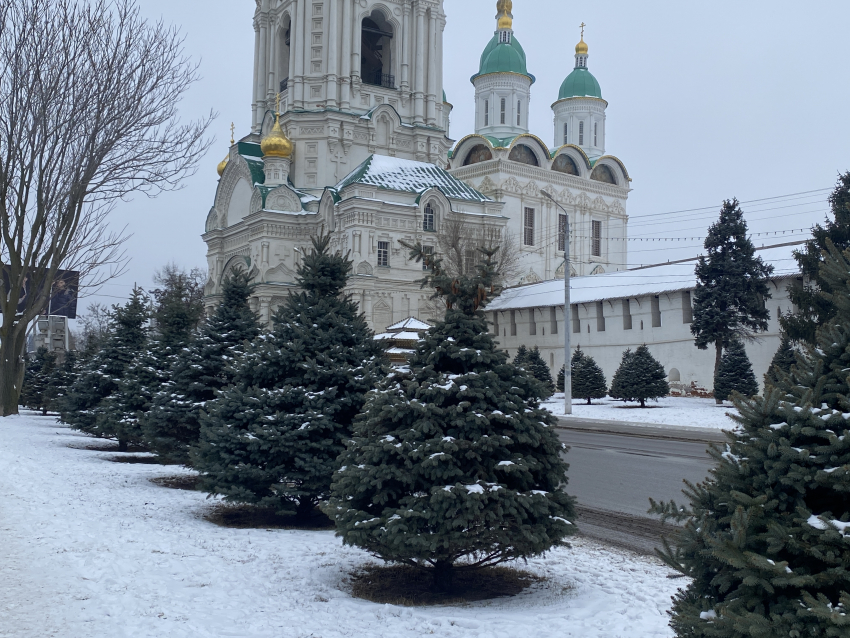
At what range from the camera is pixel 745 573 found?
324 centimetres

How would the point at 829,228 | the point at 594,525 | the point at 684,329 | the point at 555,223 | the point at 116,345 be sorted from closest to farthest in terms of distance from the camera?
the point at 594,525 < the point at 116,345 < the point at 829,228 < the point at 684,329 < the point at 555,223

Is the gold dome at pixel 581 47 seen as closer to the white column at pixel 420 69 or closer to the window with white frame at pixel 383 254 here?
the white column at pixel 420 69

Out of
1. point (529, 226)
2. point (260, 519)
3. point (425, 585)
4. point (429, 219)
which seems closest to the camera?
point (425, 585)

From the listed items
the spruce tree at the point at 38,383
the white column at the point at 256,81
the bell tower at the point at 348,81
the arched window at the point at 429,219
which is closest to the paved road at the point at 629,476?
the spruce tree at the point at 38,383

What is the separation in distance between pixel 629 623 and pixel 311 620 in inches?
82.0

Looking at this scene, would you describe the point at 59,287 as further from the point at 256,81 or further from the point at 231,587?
the point at 256,81

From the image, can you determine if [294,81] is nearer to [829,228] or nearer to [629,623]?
[829,228]

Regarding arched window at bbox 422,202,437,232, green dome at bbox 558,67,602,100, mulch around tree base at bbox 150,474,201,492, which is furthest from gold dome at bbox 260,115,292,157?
mulch around tree base at bbox 150,474,201,492

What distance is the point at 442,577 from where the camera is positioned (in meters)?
6.27

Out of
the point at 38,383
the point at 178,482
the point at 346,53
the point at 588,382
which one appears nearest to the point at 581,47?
the point at 346,53

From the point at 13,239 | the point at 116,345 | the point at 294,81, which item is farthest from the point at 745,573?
the point at 294,81

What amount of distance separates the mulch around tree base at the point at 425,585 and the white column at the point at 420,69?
49424mm

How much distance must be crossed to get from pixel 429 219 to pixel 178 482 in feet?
123

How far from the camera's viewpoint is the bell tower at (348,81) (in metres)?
51.4
